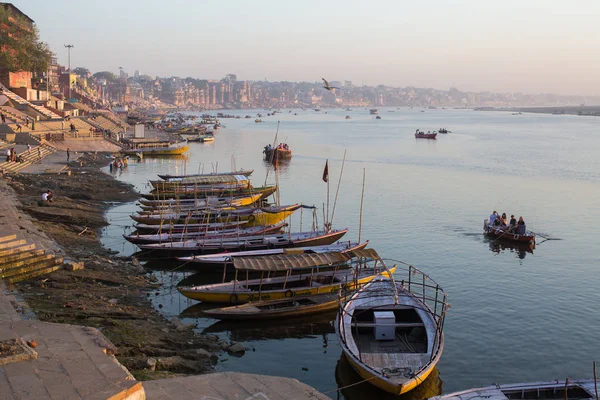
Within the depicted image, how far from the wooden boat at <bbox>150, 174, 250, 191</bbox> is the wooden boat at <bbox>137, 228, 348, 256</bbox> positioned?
12630 millimetres

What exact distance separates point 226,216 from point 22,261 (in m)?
13.0

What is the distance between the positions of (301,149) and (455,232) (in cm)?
5048

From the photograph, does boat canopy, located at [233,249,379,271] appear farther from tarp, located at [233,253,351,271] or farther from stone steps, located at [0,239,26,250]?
stone steps, located at [0,239,26,250]

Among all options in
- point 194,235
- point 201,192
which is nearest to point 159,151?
point 201,192

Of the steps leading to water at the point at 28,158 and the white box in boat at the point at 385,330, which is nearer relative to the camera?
the white box in boat at the point at 385,330

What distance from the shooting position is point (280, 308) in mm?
17609

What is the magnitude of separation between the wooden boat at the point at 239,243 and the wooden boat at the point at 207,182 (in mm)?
12630

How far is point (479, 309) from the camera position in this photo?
19219 millimetres

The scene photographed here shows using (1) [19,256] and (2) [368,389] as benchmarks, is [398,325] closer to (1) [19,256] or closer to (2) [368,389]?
(2) [368,389]

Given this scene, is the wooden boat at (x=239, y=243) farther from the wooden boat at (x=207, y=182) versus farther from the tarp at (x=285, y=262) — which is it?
the wooden boat at (x=207, y=182)

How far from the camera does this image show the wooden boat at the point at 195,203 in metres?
30.1

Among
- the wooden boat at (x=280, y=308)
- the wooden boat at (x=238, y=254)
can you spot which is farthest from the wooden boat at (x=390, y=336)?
the wooden boat at (x=238, y=254)

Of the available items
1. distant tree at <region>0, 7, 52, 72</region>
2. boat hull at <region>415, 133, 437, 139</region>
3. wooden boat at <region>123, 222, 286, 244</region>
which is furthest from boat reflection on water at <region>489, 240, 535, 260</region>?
boat hull at <region>415, 133, 437, 139</region>

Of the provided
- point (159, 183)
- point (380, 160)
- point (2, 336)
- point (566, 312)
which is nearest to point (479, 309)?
point (566, 312)
